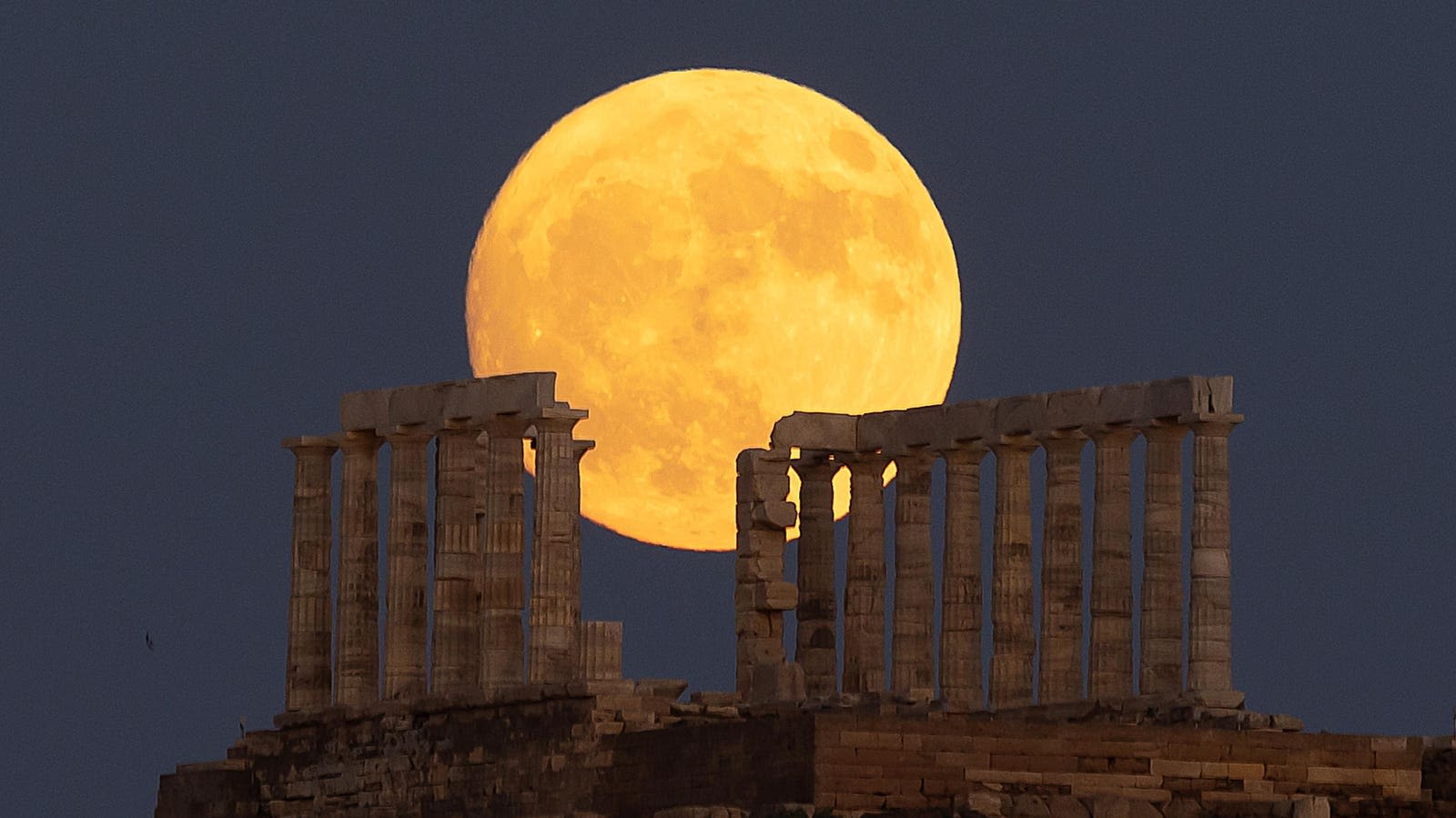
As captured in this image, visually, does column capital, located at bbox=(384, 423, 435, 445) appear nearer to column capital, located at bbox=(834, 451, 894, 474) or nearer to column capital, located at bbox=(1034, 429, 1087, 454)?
column capital, located at bbox=(834, 451, 894, 474)

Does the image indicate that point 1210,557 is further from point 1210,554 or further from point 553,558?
point 553,558

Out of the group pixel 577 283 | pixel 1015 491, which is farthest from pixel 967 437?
pixel 577 283

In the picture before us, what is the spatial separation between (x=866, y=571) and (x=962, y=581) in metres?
2.83

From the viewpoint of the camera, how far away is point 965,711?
359 feet

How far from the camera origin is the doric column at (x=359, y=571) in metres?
113

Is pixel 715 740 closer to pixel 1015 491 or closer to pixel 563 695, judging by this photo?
pixel 563 695

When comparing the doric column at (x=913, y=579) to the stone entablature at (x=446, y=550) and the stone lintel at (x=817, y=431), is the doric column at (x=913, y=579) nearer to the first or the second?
the stone lintel at (x=817, y=431)

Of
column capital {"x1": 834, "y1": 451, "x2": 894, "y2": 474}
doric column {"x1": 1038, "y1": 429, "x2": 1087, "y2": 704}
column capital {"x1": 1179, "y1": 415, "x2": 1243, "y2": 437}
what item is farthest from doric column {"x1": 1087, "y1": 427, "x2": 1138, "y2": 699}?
column capital {"x1": 834, "y1": 451, "x2": 894, "y2": 474}

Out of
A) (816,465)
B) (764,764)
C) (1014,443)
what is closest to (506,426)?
(816,465)

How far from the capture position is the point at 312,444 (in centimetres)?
11419

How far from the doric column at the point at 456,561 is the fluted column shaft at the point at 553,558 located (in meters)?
2.92

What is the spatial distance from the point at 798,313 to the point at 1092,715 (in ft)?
37.8

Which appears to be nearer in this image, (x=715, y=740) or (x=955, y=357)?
(x=715, y=740)

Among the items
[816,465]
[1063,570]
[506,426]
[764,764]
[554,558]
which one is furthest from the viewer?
[816,465]
